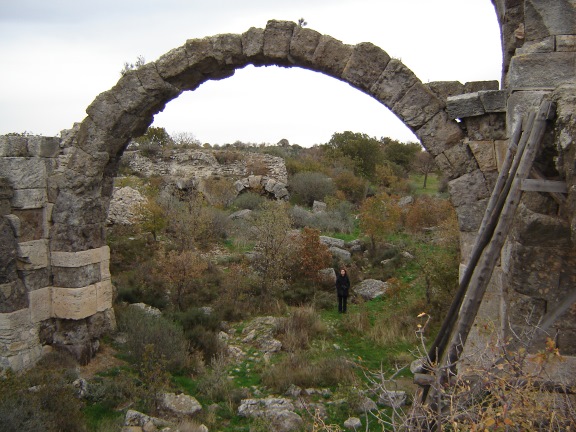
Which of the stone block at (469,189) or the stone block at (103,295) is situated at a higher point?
the stone block at (469,189)

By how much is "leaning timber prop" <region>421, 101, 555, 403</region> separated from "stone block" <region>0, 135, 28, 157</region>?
231 inches

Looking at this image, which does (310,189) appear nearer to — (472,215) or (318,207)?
(318,207)

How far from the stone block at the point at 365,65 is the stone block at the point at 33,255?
185 inches

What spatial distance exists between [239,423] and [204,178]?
15.3m

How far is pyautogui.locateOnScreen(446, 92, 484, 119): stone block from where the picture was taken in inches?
216

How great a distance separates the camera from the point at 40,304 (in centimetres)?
707

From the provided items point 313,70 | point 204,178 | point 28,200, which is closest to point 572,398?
point 313,70

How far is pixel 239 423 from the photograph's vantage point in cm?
566

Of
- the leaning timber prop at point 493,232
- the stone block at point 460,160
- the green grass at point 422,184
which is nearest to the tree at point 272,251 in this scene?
the stone block at point 460,160

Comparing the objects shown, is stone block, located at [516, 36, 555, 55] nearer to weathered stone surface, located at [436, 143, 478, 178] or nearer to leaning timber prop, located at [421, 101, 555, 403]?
leaning timber prop, located at [421, 101, 555, 403]

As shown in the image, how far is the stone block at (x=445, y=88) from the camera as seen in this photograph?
232 inches

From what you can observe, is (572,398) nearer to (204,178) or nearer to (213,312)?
(213,312)

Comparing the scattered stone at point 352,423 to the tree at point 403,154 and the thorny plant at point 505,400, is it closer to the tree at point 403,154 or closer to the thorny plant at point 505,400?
the thorny plant at point 505,400

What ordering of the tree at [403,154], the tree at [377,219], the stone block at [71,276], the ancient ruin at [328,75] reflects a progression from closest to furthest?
1. the ancient ruin at [328,75]
2. the stone block at [71,276]
3. the tree at [377,219]
4. the tree at [403,154]
